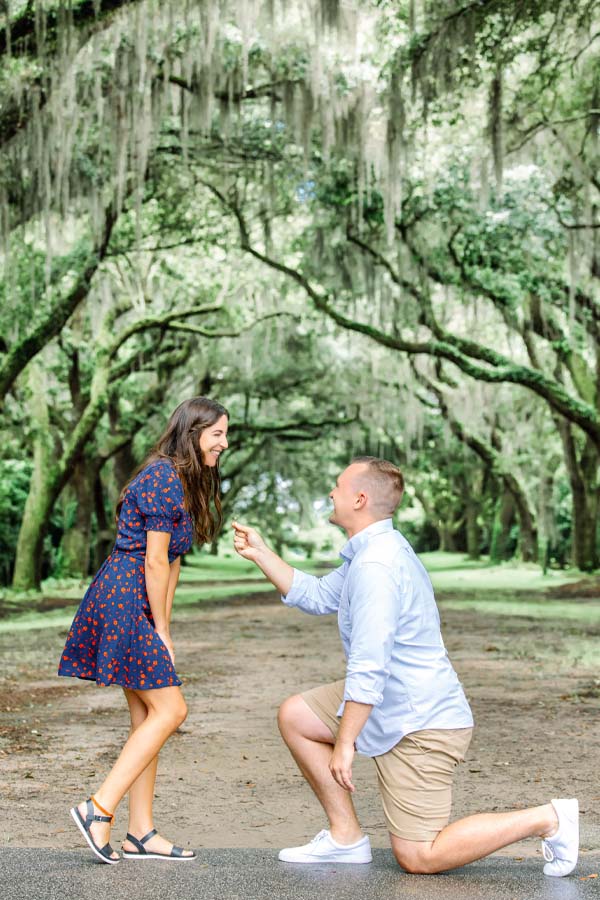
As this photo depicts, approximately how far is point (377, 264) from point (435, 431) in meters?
13.1

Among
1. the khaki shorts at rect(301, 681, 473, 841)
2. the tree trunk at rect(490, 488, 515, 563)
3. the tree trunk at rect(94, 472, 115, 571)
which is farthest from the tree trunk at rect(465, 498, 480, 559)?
the khaki shorts at rect(301, 681, 473, 841)

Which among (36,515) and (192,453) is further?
(36,515)

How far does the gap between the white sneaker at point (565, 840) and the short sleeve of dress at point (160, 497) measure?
5.38 feet

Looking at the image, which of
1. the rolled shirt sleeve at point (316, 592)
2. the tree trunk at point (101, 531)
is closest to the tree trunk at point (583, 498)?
A: the tree trunk at point (101, 531)

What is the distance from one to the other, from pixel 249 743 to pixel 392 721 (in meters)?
3.57

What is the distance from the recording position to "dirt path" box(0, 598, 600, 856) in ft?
17.1

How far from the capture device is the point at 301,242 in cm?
2098

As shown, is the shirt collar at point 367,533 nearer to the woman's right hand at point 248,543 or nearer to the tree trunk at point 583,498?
the woman's right hand at point 248,543

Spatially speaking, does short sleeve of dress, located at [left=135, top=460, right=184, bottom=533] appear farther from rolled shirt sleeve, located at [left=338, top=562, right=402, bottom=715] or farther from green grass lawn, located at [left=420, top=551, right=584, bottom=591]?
green grass lawn, located at [left=420, top=551, right=584, bottom=591]

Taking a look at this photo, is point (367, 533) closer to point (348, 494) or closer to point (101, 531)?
point (348, 494)

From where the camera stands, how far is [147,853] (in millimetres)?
4133

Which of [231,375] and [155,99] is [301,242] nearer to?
[155,99]

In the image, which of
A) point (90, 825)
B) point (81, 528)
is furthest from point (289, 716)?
point (81, 528)

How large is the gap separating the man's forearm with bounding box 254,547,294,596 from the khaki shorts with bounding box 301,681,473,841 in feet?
2.45
